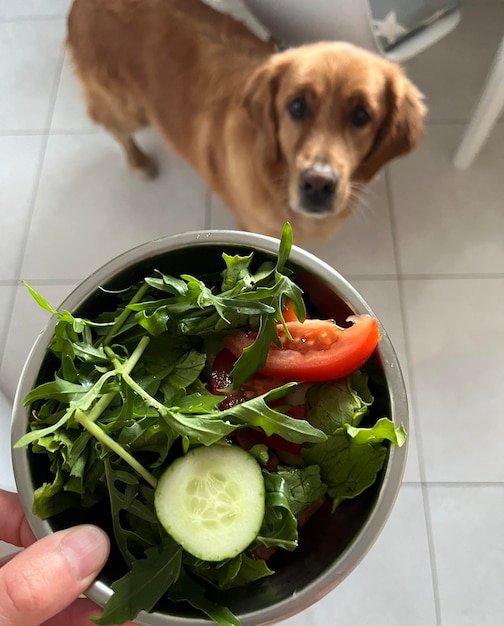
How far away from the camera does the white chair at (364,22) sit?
1.25 m

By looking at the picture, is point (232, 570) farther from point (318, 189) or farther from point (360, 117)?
point (360, 117)

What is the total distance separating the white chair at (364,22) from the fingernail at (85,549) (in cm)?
115

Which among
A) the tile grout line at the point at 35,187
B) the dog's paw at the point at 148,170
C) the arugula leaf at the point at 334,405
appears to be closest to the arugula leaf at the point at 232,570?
the arugula leaf at the point at 334,405

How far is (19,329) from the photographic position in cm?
143

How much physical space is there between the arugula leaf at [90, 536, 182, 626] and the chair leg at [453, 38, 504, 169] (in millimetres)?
1279

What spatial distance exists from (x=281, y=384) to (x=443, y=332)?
0.90 metres

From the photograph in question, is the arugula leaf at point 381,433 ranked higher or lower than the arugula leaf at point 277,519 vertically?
higher

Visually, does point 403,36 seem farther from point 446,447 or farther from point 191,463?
point 191,463

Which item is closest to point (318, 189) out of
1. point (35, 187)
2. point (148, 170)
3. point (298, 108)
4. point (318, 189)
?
point (318, 189)

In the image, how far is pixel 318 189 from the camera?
1.07 m

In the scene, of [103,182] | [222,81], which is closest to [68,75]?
[103,182]

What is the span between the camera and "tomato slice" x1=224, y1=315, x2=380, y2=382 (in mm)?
564

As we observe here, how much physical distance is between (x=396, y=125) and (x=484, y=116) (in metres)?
0.42

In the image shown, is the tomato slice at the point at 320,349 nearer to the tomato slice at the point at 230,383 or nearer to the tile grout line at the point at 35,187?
the tomato slice at the point at 230,383
